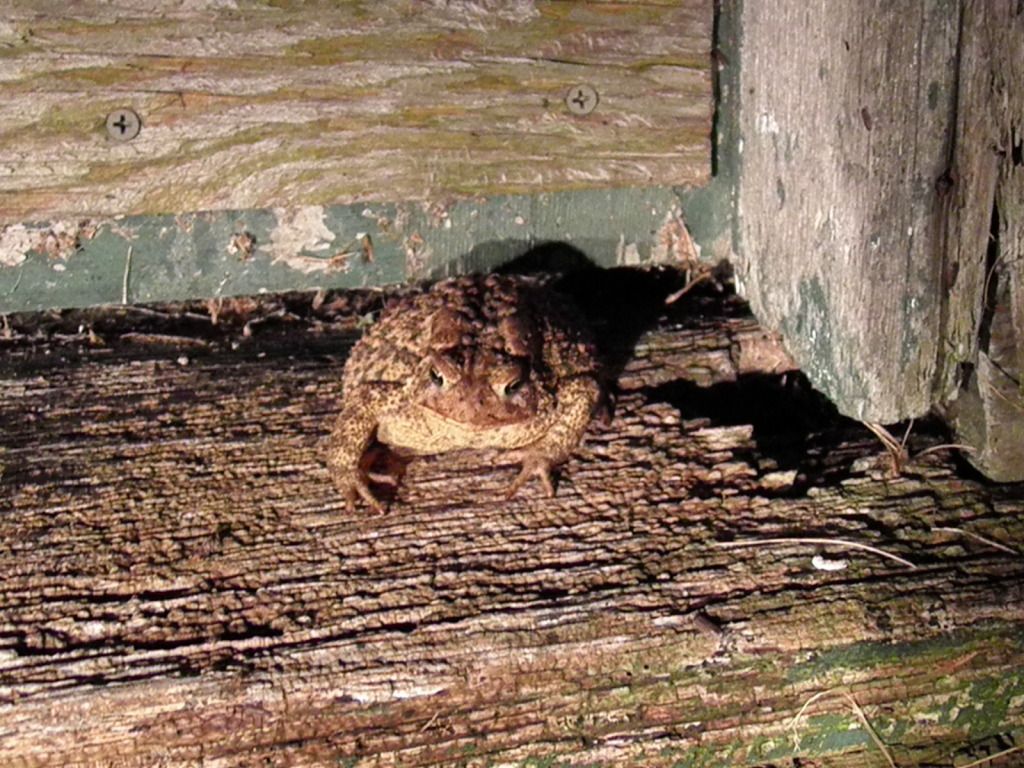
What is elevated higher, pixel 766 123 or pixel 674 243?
pixel 766 123

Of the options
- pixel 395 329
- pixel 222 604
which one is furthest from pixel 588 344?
pixel 222 604

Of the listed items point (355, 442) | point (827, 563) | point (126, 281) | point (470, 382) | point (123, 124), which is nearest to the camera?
point (827, 563)

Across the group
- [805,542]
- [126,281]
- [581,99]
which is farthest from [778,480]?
[126,281]

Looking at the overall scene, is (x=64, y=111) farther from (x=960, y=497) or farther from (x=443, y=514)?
(x=960, y=497)

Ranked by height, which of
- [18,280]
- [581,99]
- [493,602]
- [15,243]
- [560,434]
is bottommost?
[493,602]

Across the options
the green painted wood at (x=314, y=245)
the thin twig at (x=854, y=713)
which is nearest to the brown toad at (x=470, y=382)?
the green painted wood at (x=314, y=245)

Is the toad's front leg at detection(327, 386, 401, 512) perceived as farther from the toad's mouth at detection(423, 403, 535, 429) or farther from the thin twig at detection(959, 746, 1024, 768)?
the thin twig at detection(959, 746, 1024, 768)

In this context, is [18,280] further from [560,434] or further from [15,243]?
[560,434]
